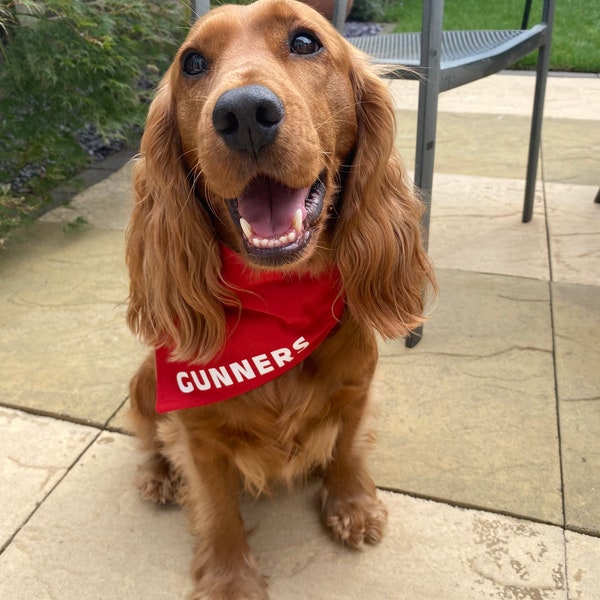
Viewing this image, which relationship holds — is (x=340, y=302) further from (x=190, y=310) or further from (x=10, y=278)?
(x=10, y=278)

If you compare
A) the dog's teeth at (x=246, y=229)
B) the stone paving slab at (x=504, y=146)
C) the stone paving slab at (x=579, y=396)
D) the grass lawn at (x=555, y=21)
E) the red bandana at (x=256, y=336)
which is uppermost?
the dog's teeth at (x=246, y=229)

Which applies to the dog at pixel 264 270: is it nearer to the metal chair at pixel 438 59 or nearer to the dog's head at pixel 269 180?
the dog's head at pixel 269 180

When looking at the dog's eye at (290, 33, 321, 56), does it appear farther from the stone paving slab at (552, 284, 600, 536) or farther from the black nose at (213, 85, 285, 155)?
the stone paving slab at (552, 284, 600, 536)

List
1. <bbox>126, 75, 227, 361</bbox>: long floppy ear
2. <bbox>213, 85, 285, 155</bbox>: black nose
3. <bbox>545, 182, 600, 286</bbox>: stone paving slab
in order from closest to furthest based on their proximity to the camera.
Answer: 1. <bbox>213, 85, 285, 155</bbox>: black nose
2. <bbox>126, 75, 227, 361</bbox>: long floppy ear
3. <bbox>545, 182, 600, 286</bbox>: stone paving slab

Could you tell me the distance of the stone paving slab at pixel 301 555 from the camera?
70.2 inches

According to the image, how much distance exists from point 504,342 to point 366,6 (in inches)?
298

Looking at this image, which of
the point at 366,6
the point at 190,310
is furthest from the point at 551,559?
the point at 366,6

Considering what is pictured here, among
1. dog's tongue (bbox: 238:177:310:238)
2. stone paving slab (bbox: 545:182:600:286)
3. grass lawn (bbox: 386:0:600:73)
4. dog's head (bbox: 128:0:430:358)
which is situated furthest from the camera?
grass lawn (bbox: 386:0:600:73)

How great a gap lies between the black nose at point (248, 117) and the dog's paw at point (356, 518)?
115 cm

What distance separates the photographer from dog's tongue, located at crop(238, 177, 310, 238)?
1437 millimetres

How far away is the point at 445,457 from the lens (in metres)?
2.16

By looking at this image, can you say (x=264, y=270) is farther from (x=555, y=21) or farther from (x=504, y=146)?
(x=555, y=21)

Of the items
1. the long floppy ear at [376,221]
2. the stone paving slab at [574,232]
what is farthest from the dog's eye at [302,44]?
the stone paving slab at [574,232]

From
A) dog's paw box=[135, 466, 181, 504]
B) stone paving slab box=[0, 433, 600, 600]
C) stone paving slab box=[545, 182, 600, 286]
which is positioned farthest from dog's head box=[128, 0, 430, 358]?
stone paving slab box=[545, 182, 600, 286]
